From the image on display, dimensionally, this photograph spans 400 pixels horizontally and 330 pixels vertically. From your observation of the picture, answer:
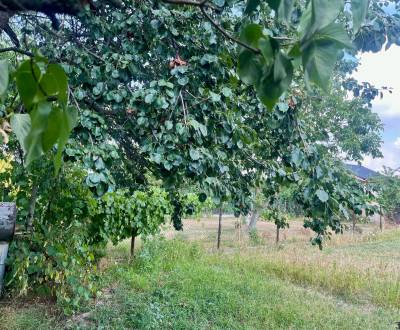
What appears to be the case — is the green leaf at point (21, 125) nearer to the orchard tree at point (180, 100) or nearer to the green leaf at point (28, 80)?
the green leaf at point (28, 80)

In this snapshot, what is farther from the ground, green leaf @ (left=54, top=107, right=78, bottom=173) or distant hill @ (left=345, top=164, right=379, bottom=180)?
distant hill @ (left=345, top=164, right=379, bottom=180)

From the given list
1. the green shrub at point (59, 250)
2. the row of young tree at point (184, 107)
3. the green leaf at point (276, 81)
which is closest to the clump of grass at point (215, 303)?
the green shrub at point (59, 250)

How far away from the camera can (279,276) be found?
204 inches

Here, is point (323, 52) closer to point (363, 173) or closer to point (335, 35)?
point (335, 35)

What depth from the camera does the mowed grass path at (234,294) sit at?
3.33 meters

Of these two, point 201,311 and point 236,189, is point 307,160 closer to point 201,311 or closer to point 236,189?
point 236,189

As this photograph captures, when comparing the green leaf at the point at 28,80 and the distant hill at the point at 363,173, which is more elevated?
the distant hill at the point at 363,173

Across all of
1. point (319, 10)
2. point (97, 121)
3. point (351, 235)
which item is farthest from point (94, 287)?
point (351, 235)

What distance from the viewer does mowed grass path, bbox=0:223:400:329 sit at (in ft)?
10.9

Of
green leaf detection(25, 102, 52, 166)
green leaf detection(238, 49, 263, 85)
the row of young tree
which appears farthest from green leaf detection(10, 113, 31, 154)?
the row of young tree

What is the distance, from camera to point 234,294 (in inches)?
161

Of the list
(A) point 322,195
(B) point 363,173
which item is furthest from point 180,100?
(B) point 363,173

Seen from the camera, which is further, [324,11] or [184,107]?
[184,107]

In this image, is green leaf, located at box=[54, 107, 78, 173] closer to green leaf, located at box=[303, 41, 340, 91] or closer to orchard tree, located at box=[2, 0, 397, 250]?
green leaf, located at box=[303, 41, 340, 91]
